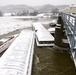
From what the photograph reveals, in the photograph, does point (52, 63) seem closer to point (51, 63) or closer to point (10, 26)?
point (51, 63)

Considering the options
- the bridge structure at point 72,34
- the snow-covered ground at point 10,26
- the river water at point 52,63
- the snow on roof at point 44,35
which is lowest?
the snow-covered ground at point 10,26

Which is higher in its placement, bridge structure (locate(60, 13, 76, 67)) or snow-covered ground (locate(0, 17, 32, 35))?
bridge structure (locate(60, 13, 76, 67))

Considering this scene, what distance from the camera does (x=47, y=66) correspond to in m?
20.1

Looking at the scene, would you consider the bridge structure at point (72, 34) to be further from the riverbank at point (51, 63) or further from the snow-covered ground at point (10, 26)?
the snow-covered ground at point (10, 26)

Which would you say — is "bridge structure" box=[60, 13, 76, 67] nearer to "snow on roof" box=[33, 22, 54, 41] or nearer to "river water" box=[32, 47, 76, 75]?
"river water" box=[32, 47, 76, 75]

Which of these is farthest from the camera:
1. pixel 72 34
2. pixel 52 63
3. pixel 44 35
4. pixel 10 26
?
pixel 10 26

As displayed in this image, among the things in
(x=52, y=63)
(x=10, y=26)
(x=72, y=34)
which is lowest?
(x=10, y=26)

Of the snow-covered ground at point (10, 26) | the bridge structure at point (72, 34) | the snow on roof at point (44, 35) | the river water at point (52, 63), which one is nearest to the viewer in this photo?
the bridge structure at point (72, 34)

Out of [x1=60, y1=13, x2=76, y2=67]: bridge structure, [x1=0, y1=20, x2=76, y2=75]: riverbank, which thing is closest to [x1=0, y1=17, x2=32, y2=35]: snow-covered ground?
[x1=0, y1=20, x2=76, y2=75]: riverbank

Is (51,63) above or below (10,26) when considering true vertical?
above

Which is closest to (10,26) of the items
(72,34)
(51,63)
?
(51,63)

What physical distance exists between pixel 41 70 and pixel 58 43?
9.38 m

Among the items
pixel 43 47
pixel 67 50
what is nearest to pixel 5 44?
pixel 43 47

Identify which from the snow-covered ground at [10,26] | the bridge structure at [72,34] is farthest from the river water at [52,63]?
the snow-covered ground at [10,26]
